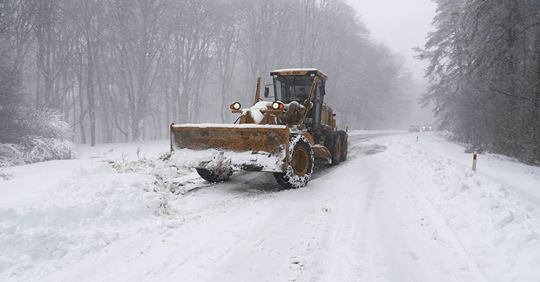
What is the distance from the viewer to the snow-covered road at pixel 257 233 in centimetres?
385

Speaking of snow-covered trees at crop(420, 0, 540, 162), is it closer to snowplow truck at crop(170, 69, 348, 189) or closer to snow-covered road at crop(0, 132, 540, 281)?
snow-covered road at crop(0, 132, 540, 281)

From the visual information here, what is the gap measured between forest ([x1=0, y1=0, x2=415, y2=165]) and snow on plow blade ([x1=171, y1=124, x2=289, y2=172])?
1132 centimetres

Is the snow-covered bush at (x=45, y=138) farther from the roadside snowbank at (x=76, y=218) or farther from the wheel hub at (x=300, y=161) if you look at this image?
the wheel hub at (x=300, y=161)

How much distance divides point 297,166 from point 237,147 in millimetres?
1514

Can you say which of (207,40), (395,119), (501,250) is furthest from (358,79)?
(501,250)

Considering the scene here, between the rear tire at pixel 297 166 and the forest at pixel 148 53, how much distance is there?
12.7 meters

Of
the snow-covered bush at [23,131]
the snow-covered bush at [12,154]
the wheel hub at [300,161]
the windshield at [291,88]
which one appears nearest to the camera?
the wheel hub at [300,161]

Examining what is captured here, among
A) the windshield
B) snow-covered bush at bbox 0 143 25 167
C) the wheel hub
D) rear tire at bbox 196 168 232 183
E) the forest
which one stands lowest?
snow-covered bush at bbox 0 143 25 167

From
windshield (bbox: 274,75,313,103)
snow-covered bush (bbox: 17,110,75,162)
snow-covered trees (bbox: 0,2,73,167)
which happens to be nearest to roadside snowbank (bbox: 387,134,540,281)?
windshield (bbox: 274,75,313,103)

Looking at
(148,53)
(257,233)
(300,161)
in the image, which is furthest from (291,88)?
(148,53)

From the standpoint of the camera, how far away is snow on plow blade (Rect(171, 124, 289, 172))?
7.18m

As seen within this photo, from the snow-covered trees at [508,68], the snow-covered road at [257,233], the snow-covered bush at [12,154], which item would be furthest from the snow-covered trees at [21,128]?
the snow-covered trees at [508,68]

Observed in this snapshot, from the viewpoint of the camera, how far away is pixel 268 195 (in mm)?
7164

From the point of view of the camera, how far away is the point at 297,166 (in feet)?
27.0
